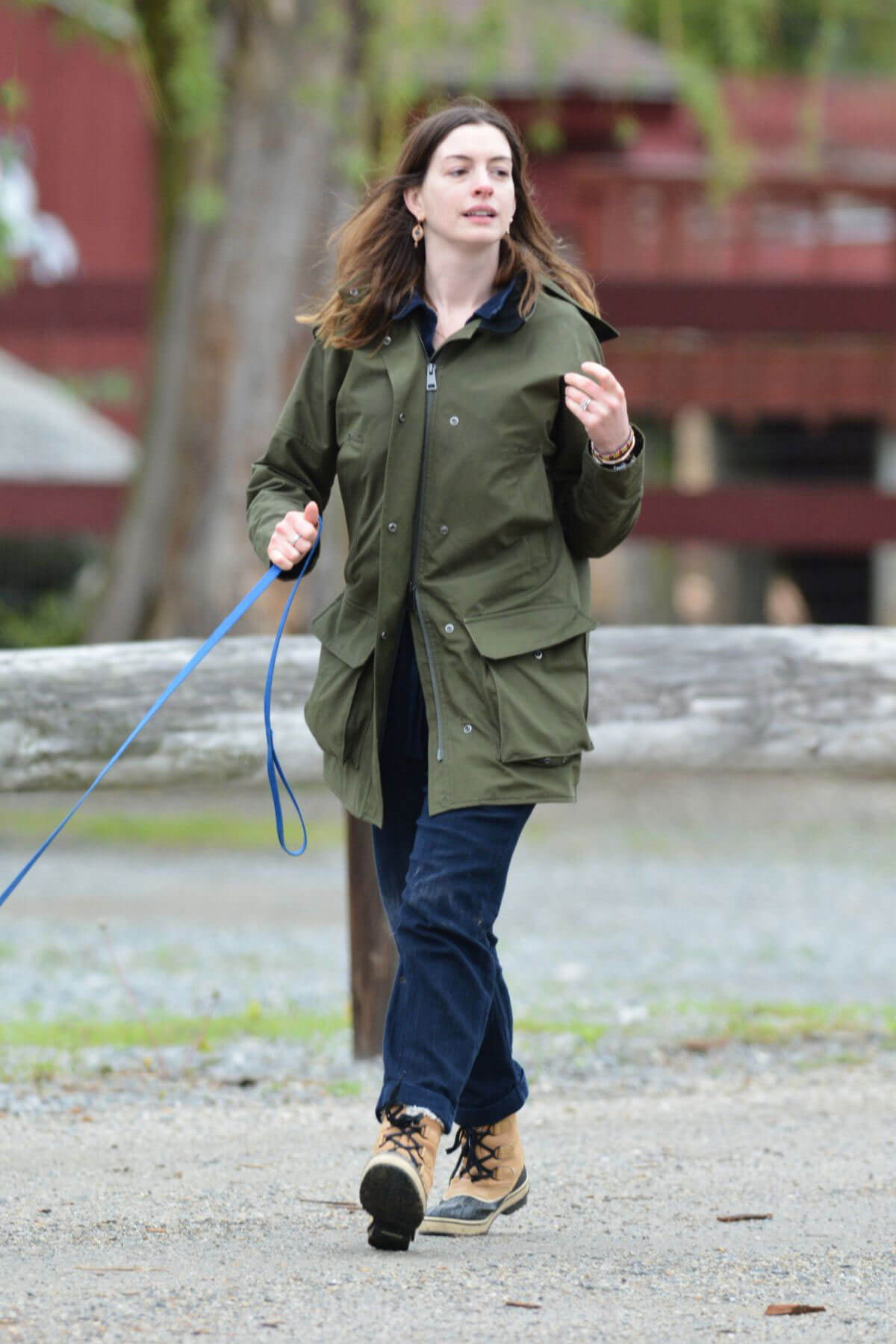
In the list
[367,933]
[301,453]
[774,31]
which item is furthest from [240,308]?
[301,453]

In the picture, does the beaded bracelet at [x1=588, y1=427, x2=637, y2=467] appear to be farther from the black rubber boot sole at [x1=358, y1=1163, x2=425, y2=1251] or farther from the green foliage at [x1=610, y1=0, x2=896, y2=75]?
the green foliage at [x1=610, y1=0, x2=896, y2=75]

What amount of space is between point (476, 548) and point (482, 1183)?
1109mm

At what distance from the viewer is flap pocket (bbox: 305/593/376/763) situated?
11.5ft

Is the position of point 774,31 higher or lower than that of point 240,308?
higher

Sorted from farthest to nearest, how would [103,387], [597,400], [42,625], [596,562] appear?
1. [103,387]
2. [596,562]
3. [42,625]
4. [597,400]

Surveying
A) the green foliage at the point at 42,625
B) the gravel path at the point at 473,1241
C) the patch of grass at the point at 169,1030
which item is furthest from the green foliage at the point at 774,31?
the gravel path at the point at 473,1241

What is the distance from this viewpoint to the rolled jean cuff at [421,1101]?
3.38m

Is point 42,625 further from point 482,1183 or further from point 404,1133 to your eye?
point 404,1133

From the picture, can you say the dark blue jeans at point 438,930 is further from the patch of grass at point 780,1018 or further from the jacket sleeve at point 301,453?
the patch of grass at point 780,1018

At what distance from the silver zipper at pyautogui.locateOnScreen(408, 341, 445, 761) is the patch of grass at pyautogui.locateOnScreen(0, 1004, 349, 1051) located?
7.16ft

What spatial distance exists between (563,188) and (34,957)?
9966mm

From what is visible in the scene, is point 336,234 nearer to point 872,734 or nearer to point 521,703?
point 521,703

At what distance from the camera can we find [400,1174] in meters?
3.31

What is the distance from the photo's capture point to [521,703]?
339cm
